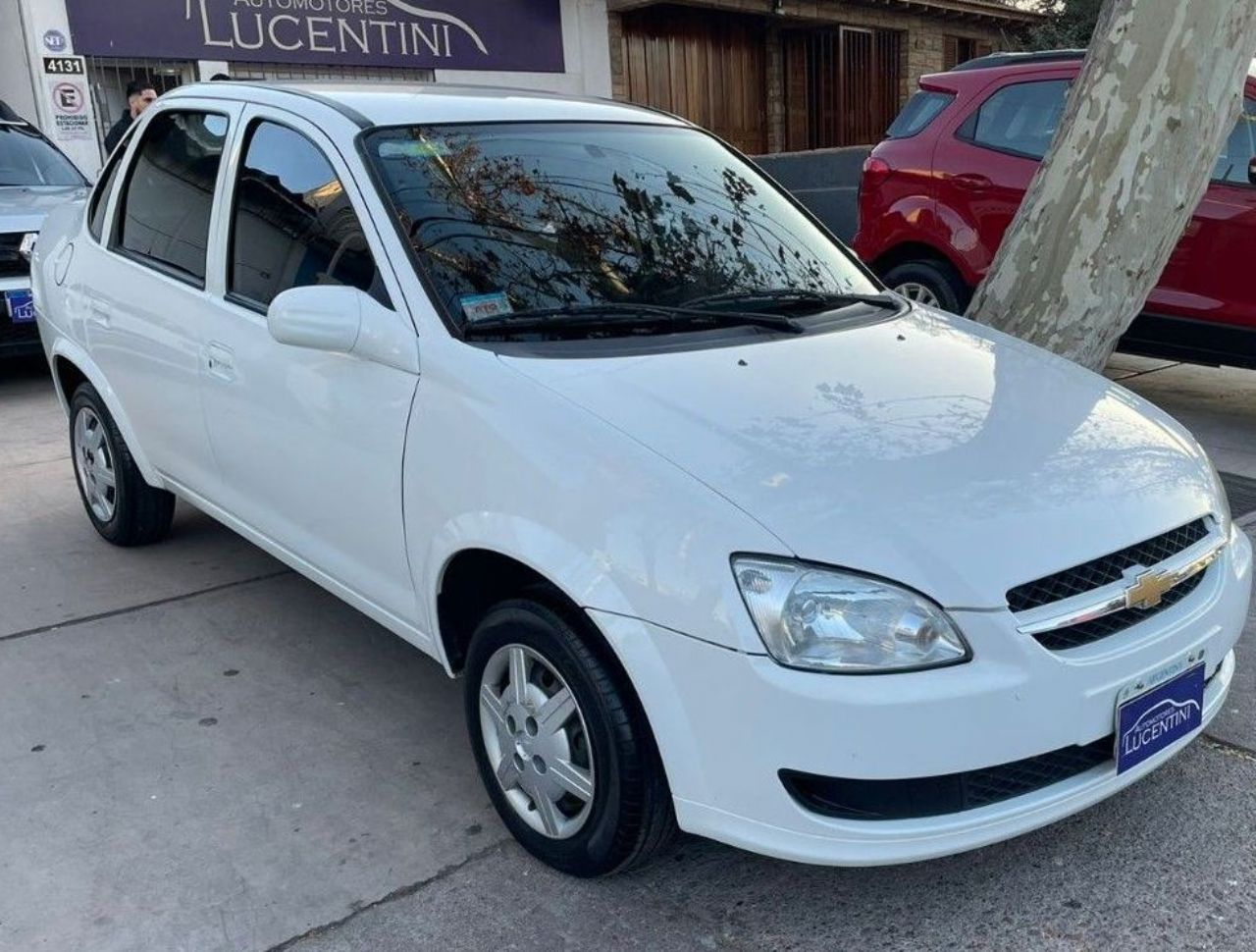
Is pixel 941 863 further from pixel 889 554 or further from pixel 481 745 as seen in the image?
pixel 481 745

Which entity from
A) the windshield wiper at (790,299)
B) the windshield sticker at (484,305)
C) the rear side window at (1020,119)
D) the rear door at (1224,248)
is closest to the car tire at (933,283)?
the rear side window at (1020,119)

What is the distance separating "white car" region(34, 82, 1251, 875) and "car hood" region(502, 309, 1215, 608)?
0.01 metres

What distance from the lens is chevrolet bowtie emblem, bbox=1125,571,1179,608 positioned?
2.50 meters

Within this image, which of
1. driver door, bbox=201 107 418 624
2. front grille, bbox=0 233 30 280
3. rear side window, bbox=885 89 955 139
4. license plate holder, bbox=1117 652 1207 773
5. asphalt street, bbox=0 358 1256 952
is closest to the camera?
license plate holder, bbox=1117 652 1207 773

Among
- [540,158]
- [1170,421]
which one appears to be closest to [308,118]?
[540,158]

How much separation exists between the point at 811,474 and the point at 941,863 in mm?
1034

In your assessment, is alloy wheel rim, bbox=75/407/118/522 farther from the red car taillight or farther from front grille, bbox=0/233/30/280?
the red car taillight

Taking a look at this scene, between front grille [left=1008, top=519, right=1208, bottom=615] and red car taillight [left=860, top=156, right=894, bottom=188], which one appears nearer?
front grille [left=1008, top=519, right=1208, bottom=615]

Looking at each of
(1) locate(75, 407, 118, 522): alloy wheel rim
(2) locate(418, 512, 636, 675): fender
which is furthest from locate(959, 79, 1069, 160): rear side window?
(2) locate(418, 512, 636, 675): fender

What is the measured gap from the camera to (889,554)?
2.31m

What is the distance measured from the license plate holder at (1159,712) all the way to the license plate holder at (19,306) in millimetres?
7174

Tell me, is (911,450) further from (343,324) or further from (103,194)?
(103,194)

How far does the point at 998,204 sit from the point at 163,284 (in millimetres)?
4878

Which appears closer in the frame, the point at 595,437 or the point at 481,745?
the point at 595,437
